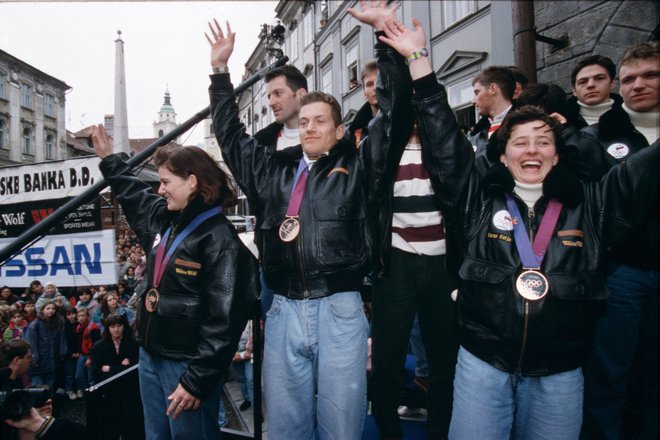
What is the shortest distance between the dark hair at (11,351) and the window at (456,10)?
11198 mm

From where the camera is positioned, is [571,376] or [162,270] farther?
[162,270]

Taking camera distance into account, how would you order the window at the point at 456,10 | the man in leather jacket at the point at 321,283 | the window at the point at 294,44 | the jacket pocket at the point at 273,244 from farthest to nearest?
the window at the point at 294,44
the window at the point at 456,10
the jacket pocket at the point at 273,244
the man in leather jacket at the point at 321,283

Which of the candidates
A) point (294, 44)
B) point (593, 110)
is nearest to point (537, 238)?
point (593, 110)

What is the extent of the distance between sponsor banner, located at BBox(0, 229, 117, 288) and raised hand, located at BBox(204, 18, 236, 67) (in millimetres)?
2444

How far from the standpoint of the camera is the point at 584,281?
5.24 ft

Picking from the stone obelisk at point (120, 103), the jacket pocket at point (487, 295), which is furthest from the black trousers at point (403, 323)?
the stone obelisk at point (120, 103)

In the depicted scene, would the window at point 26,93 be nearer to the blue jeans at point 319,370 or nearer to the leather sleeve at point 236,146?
the leather sleeve at point 236,146

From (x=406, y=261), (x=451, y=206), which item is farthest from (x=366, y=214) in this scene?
(x=406, y=261)

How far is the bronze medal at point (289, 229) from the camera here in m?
1.93

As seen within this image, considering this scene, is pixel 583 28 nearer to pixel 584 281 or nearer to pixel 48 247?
pixel 584 281

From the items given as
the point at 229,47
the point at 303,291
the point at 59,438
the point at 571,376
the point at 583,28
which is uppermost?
the point at 583,28

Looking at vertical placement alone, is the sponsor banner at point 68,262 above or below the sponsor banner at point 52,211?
below

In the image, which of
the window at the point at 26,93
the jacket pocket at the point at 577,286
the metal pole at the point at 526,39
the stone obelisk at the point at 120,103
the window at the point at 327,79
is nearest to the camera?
the jacket pocket at the point at 577,286

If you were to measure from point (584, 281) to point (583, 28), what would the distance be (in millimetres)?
5340
